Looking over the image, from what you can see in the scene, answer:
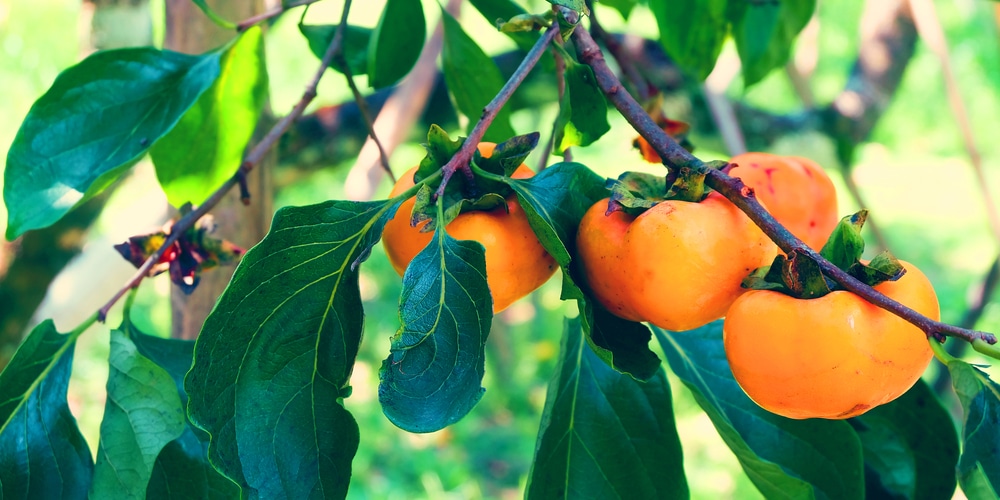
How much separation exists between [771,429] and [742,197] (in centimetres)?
27

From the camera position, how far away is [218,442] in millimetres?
466

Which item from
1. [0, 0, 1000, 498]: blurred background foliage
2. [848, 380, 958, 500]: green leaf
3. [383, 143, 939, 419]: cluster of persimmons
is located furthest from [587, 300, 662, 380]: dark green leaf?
[0, 0, 1000, 498]: blurred background foliage

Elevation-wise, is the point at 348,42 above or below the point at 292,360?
above

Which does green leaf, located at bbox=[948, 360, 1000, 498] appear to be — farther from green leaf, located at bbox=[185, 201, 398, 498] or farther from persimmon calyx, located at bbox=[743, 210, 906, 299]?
green leaf, located at bbox=[185, 201, 398, 498]

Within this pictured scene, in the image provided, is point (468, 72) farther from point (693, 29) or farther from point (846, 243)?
point (846, 243)

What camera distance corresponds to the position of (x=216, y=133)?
750mm

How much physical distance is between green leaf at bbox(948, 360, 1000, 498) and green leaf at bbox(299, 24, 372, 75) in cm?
55

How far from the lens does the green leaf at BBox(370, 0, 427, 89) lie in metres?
0.72

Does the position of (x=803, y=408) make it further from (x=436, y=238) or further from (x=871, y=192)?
(x=871, y=192)

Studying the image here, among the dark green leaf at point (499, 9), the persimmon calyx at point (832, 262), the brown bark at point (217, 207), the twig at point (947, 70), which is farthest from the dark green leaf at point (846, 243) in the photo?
the twig at point (947, 70)

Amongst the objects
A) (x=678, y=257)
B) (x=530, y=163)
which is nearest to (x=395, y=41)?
(x=678, y=257)

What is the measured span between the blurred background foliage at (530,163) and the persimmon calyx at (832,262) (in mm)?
942

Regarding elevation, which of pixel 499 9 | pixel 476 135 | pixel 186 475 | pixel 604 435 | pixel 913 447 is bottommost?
pixel 913 447

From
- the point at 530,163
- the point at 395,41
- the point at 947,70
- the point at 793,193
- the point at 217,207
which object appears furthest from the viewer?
the point at 530,163
